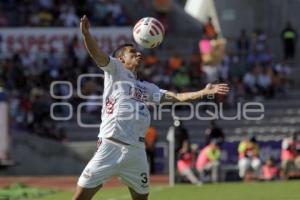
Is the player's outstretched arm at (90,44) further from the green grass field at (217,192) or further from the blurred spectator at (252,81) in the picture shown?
the blurred spectator at (252,81)

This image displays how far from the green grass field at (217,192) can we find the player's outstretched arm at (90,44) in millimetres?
7360

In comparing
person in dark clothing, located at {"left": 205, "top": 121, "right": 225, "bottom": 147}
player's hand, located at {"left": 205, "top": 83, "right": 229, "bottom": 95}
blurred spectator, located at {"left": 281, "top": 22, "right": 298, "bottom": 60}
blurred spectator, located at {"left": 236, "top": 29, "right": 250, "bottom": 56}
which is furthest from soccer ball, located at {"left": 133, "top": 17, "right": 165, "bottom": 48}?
blurred spectator, located at {"left": 281, "top": 22, "right": 298, "bottom": 60}

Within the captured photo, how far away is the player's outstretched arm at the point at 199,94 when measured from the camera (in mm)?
10242

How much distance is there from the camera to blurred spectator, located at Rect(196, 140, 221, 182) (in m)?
22.6

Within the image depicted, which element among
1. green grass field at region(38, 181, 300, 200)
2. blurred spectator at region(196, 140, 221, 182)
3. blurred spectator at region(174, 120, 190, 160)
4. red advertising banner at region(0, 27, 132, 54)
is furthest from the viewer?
red advertising banner at region(0, 27, 132, 54)

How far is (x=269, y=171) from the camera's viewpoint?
75.5 ft

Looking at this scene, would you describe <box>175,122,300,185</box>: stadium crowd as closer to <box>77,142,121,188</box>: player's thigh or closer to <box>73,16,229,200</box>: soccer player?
<box>73,16,229,200</box>: soccer player

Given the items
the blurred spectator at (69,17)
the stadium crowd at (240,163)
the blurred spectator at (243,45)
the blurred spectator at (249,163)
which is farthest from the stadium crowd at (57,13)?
the blurred spectator at (249,163)

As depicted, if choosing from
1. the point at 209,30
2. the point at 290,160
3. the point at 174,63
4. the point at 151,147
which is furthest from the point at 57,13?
the point at 290,160

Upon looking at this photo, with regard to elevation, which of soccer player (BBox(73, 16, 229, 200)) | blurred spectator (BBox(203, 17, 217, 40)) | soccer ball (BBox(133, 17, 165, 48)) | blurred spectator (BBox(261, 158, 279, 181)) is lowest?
blurred spectator (BBox(261, 158, 279, 181))

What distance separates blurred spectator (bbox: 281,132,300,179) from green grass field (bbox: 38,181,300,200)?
198 centimetres

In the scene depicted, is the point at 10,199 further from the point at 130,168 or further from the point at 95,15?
the point at 95,15

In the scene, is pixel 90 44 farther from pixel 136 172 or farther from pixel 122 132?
pixel 136 172

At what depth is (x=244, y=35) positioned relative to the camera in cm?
3266
